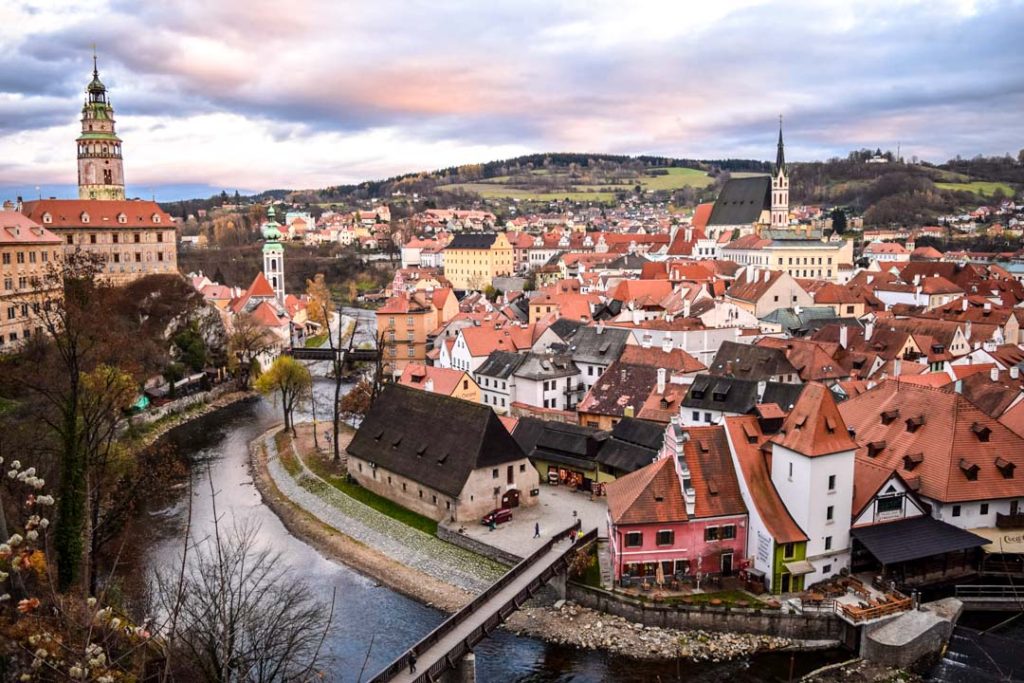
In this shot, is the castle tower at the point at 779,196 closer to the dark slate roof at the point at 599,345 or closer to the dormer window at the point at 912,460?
the dark slate roof at the point at 599,345

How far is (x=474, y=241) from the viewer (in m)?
116

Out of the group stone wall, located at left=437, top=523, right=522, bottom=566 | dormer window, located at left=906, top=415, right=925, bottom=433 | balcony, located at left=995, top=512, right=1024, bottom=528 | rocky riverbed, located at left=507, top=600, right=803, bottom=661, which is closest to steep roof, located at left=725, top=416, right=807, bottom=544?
A: rocky riverbed, located at left=507, top=600, right=803, bottom=661

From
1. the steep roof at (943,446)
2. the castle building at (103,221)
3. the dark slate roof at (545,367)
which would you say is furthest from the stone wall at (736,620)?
the castle building at (103,221)

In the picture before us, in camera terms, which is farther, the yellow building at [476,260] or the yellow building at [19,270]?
the yellow building at [476,260]

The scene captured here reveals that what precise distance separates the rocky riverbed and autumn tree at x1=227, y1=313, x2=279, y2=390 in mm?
40494

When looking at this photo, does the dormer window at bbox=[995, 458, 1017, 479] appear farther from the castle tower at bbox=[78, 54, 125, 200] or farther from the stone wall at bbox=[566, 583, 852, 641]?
the castle tower at bbox=[78, 54, 125, 200]

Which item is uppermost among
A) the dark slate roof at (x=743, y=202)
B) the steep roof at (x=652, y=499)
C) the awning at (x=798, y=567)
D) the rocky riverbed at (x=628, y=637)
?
the dark slate roof at (x=743, y=202)

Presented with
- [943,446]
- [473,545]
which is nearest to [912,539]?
[943,446]

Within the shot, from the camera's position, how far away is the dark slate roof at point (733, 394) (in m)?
35.0

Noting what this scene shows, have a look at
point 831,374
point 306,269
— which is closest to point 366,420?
point 831,374

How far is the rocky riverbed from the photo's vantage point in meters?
22.3

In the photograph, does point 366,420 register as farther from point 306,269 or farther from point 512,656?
point 306,269

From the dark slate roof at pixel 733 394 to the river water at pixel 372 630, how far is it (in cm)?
1424

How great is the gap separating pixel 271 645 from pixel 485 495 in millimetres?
15203
